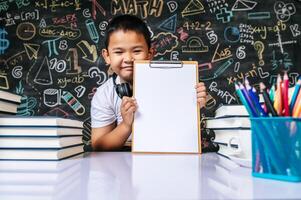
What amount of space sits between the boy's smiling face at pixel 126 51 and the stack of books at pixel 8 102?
0.52 meters

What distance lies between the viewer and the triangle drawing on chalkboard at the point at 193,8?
2111mm

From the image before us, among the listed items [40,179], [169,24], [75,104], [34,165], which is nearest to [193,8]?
[169,24]

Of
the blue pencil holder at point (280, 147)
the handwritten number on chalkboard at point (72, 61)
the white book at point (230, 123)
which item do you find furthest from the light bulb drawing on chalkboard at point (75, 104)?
the blue pencil holder at point (280, 147)

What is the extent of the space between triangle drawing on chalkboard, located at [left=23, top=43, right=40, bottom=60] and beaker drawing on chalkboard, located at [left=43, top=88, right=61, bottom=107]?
22 centimetres

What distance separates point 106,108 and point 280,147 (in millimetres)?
996

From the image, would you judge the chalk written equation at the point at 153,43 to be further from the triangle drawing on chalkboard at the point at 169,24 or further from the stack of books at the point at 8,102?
the stack of books at the point at 8,102

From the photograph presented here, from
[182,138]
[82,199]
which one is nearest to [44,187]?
[82,199]

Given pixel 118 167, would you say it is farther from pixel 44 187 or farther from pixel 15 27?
pixel 15 27

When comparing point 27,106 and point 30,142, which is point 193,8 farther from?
point 30,142

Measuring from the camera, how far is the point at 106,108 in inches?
55.5

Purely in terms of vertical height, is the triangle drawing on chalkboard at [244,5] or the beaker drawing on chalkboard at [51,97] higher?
the triangle drawing on chalkboard at [244,5]

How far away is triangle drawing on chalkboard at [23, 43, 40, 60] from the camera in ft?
6.91

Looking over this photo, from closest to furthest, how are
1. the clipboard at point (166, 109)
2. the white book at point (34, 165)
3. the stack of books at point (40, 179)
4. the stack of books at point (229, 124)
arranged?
the stack of books at point (40, 179), the white book at point (34, 165), the stack of books at point (229, 124), the clipboard at point (166, 109)

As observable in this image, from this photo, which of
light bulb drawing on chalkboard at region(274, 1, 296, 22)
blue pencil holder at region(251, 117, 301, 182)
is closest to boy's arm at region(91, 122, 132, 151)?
blue pencil holder at region(251, 117, 301, 182)
